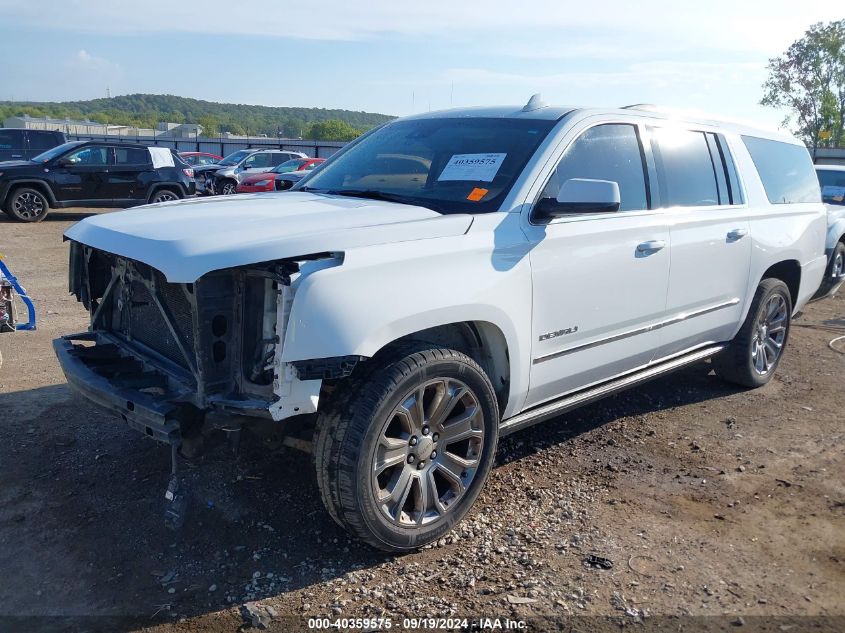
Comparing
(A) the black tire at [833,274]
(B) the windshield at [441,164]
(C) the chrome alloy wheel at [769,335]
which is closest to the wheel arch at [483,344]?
(B) the windshield at [441,164]

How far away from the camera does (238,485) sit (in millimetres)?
3826

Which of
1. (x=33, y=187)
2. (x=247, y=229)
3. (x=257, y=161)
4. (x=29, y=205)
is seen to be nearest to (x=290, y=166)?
(x=257, y=161)

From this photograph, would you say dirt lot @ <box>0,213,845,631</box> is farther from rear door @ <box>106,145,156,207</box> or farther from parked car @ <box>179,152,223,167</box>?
parked car @ <box>179,152,223,167</box>

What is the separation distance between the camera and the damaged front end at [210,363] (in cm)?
277

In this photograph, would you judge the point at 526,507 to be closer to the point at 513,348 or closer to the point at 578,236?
the point at 513,348

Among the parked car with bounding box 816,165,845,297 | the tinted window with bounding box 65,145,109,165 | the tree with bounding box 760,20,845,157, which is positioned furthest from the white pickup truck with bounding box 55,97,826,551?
the tree with bounding box 760,20,845,157

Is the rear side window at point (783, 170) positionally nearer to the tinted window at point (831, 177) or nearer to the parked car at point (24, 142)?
the tinted window at point (831, 177)

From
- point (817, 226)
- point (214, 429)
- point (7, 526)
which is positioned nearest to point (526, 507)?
point (214, 429)

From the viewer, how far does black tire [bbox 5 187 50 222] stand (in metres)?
14.5

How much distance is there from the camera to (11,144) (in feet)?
62.3

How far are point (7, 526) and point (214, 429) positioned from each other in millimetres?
1281

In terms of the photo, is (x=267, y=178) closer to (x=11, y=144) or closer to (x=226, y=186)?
(x=226, y=186)

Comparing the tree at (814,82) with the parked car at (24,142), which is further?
the tree at (814,82)

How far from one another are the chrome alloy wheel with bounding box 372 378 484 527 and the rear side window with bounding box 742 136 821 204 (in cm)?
330
